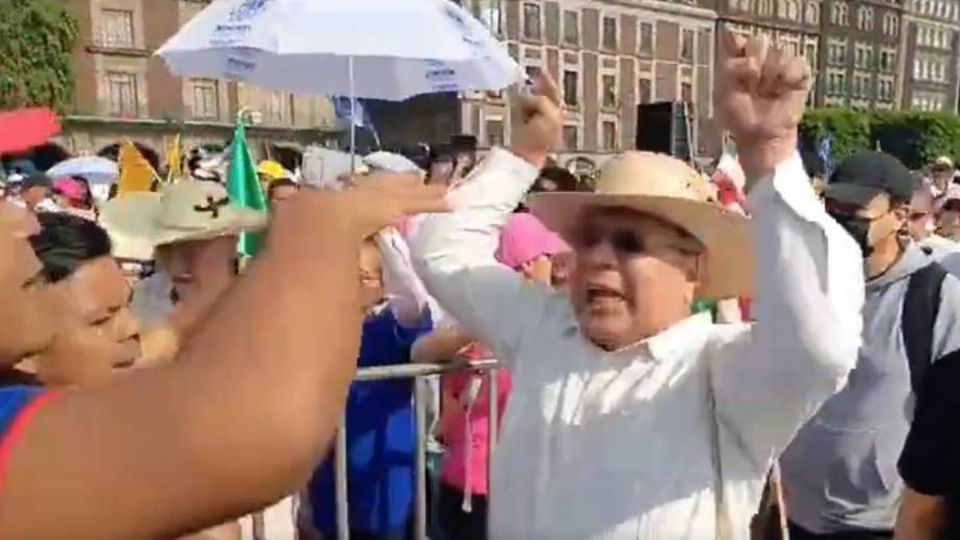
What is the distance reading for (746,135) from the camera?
234cm

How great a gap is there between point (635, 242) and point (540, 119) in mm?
554

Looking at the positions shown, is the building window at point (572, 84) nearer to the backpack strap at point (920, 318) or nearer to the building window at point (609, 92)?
the building window at point (609, 92)

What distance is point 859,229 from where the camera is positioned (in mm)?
4211

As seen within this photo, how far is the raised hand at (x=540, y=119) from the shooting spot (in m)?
3.14

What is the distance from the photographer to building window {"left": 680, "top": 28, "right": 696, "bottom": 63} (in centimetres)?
8388

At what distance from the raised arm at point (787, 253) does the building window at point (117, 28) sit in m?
56.1

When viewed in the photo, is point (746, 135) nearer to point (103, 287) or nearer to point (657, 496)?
point (657, 496)

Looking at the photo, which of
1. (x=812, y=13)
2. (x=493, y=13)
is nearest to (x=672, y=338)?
(x=493, y=13)

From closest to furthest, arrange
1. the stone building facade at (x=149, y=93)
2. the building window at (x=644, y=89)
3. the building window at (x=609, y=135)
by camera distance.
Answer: the stone building facade at (x=149, y=93) < the building window at (x=609, y=135) < the building window at (x=644, y=89)

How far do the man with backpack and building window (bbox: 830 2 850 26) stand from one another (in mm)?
100549

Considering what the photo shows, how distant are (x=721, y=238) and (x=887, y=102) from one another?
11232 centimetres

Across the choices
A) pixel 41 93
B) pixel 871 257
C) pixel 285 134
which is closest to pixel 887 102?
pixel 285 134

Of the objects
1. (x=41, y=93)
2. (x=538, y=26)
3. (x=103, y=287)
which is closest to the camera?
(x=103, y=287)

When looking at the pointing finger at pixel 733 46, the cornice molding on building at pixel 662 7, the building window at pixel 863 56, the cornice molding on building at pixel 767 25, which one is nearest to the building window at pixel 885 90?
the building window at pixel 863 56
